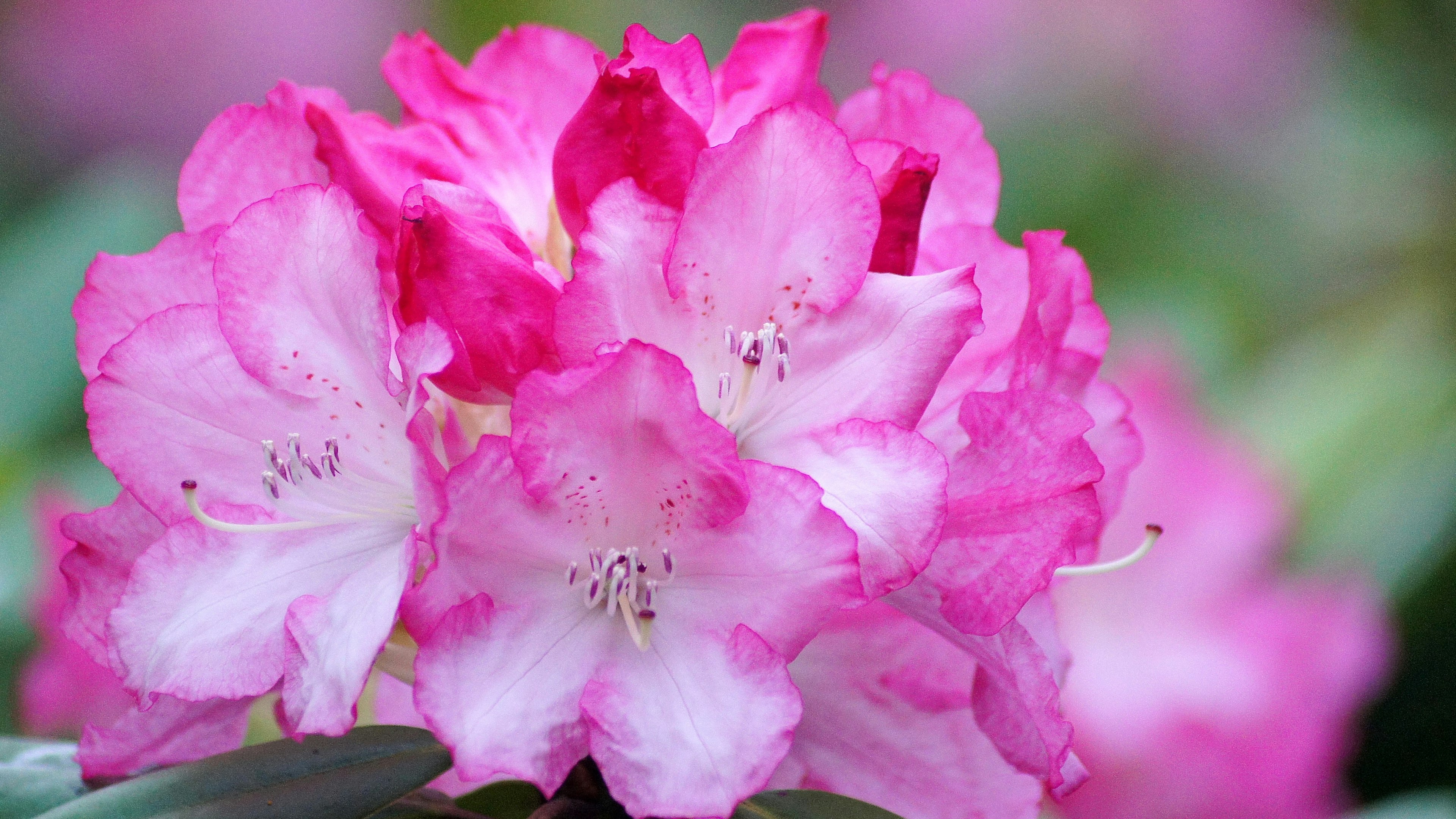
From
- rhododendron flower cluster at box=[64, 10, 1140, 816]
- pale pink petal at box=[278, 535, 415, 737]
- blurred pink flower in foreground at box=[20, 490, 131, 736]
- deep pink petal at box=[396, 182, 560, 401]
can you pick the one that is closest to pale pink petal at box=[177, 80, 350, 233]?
rhododendron flower cluster at box=[64, 10, 1140, 816]

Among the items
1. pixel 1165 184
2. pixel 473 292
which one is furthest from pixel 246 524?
pixel 1165 184

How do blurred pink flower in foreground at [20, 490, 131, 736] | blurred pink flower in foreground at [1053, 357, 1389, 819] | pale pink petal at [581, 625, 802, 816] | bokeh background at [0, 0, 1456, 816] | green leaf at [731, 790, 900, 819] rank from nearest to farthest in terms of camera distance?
1. pale pink petal at [581, 625, 802, 816]
2. green leaf at [731, 790, 900, 819]
3. blurred pink flower in foreground at [20, 490, 131, 736]
4. blurred pink flower in foreground at [1053, 357, 1389, 819]
5. bokeh background at [0, 0, 1456, 816]

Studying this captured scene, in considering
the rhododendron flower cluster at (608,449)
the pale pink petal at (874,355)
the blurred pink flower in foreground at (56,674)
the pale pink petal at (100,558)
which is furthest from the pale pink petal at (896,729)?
the blurred pink flower in foreground at (56,674)

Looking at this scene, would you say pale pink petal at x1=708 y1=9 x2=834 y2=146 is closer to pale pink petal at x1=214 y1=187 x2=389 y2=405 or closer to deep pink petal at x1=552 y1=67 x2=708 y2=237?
deep pink petal at x1=552 y1=67 x2=708 y2=237

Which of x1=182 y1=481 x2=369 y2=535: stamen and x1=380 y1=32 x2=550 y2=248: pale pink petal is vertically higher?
x1=380 y1=32 x2=550 y2=248: pale pink petal

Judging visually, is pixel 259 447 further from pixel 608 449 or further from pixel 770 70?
pixel 770 70

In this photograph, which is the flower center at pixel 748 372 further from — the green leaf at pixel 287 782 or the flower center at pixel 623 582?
the green leaf at pixel 287 782

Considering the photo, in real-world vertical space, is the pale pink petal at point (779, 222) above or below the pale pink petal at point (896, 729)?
above
